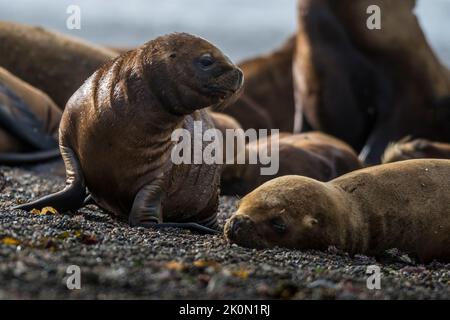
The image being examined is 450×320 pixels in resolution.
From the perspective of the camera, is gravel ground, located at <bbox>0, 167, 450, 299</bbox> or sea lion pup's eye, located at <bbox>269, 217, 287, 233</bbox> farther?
sea lion pup's eye, located at <bbox>269, 217, 287, 233</bbox>

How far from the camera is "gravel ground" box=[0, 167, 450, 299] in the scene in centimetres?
436

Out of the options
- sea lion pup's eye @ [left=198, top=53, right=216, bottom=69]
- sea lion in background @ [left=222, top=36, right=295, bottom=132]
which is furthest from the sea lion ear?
sea lion in background @ [left=222, top=36, right=295, bottom=132]

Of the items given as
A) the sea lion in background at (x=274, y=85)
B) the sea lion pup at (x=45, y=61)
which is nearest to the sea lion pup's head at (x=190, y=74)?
the sea lion pup at (x=45, y=61)

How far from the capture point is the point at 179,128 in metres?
6.68

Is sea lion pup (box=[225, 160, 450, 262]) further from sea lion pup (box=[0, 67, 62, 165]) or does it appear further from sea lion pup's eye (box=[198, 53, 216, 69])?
sea lion pup (box=[0, 67, 62, 165])

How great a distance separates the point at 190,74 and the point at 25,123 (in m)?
4.14

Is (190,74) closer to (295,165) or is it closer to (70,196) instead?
(70,196)

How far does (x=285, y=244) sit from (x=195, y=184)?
3.63 ft

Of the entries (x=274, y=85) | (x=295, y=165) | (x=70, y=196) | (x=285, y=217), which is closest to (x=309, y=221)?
(x=285, y=217)

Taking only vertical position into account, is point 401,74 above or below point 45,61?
below

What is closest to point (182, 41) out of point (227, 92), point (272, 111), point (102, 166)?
point (227, 92)

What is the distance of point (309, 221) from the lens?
19.9ft

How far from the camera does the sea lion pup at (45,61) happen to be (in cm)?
1151

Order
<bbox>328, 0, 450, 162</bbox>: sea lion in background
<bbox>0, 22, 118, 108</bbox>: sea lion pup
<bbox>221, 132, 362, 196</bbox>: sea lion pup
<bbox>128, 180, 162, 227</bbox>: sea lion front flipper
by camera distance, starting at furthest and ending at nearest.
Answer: <bbox>328, 0, 450, 162</bbox>: sea lion in background → <bbox>0, 22, 118, 108</bbox>: sea lion pup → <bbox>221, 132, 362, 196</bbox>: sea lion pup → <bbox>128, 180, 162, 227</bbox>: sea lion front flipper
